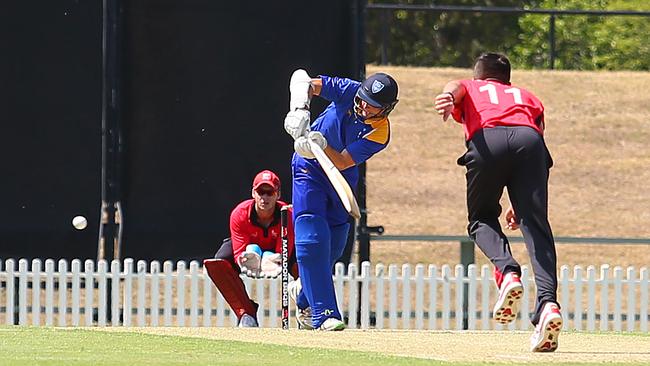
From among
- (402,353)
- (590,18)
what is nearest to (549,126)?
(590,18)

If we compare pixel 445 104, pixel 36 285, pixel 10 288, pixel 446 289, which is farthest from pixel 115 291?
pixel 445 104

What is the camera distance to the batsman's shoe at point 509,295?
848 centimetres

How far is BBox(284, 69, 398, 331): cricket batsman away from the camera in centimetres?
1002

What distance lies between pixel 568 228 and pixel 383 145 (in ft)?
47.8

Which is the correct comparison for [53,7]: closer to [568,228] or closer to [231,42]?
[231,42]

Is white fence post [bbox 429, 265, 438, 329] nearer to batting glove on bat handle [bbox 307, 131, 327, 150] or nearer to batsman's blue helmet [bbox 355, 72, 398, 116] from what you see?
batsman's blue helmet [bbox 355, 72, 398, 116]

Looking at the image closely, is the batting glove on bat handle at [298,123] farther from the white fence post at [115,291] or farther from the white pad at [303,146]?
the white fence post at [115,291]

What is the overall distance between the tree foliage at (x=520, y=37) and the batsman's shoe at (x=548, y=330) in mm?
24403

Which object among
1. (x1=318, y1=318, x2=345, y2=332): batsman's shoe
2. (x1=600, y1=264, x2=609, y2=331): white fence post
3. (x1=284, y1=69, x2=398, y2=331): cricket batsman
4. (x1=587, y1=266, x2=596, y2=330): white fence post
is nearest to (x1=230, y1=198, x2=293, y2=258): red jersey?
(x1=284, y1=69, x2=398, y2=331): cricket batsman

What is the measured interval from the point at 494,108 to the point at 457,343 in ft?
4.59

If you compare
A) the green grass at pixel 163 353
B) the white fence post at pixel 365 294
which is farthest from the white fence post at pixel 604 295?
the green grass at pixel 163 353

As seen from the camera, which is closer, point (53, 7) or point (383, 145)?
point (383, 145)

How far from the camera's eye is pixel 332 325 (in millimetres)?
10109

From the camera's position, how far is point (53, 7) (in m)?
14.9
